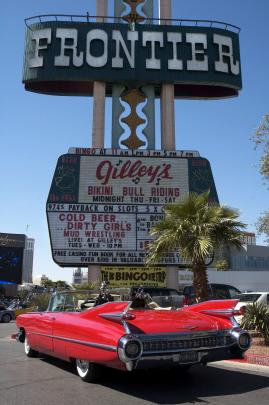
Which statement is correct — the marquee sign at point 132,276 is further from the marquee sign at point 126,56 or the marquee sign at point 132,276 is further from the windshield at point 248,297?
the marquee sign at point 126,56

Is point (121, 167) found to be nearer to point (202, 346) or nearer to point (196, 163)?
point (196, 163)

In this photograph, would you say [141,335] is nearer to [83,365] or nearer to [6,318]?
[83,365]

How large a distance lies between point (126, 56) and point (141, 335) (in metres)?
23.5

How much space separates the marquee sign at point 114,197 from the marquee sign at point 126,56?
495 centimetres

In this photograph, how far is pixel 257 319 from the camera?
1081cm

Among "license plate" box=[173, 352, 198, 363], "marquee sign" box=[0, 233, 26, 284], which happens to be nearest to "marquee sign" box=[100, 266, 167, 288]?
"license plate" box=[173, 352, 198, 363]

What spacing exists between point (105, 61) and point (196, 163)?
8104 millimetres

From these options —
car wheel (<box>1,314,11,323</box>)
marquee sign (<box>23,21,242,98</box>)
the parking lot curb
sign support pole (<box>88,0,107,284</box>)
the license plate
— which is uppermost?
marquee sign (<box>23,21,242,98</box>)

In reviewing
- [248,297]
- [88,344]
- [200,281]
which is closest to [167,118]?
[248,297]

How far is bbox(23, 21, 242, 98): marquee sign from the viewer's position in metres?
26.9

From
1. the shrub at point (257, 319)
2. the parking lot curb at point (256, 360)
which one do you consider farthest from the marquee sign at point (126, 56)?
the parking lot curb at point (256, 360)

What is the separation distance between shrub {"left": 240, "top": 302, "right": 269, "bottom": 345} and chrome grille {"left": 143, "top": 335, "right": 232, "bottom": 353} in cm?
446

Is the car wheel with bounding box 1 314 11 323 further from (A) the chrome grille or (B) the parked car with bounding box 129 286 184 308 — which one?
(A) the chrome grille

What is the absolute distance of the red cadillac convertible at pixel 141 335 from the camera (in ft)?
19.4
